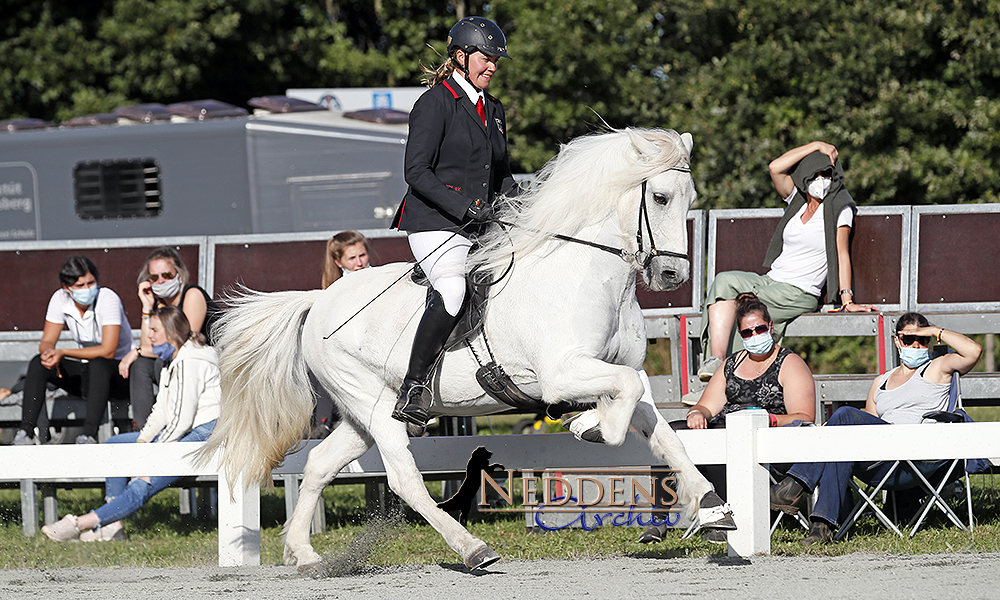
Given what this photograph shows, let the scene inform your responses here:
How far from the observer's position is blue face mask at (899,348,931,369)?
6812 millimetres

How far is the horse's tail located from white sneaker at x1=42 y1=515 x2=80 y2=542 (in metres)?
1.84

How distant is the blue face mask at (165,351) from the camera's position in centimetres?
825

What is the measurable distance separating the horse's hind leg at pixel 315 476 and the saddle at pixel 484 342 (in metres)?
0.92

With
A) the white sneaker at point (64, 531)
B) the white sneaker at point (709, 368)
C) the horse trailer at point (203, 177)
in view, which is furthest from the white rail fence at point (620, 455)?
the horse trailer at point (203, 177)

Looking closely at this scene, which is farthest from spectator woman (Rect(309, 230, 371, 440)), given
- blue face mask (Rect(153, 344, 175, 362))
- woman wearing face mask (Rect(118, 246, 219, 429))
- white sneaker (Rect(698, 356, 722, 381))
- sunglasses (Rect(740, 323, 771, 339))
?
sunglasses (Rect(740, 323, 771, 339))

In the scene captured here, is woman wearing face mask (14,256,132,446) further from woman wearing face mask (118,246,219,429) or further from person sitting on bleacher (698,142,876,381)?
person sitting on bleacher (698,142,876,381)

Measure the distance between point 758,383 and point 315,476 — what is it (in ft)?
8.82

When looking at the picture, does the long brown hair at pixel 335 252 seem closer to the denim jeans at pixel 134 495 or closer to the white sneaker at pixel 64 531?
the denim jeans at pixel 134 495

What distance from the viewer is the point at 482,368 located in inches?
217

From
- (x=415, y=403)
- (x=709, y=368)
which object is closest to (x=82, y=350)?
(x=415, y=403)

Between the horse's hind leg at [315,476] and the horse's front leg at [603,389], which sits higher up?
the horse's front leg at [603,389]

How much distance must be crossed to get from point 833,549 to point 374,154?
838 centimetres

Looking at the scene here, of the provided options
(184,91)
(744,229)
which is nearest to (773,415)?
(744,229)

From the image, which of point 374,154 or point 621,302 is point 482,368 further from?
point 374,154
